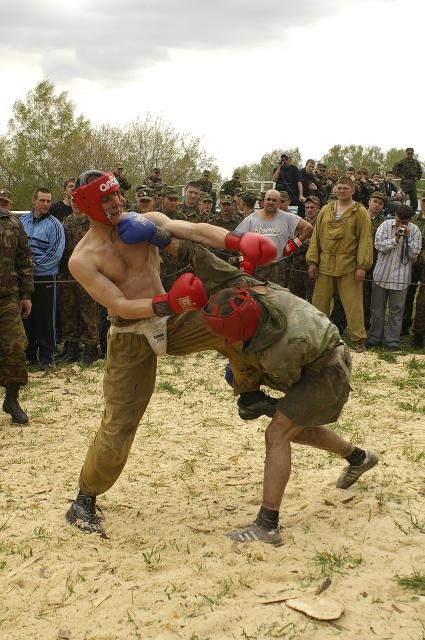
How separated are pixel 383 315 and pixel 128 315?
231 inches

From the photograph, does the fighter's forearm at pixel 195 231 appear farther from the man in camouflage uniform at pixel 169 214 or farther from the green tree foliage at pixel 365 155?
the green tree foliage at pixel 365 155

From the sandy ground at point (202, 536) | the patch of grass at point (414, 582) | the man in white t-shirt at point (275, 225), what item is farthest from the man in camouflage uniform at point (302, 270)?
the patch of grass at point (414, 582)

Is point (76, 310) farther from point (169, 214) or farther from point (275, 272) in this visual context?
point (275, 272)

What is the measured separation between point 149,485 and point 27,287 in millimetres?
2456

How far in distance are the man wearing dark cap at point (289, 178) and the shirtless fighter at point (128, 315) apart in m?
10.4

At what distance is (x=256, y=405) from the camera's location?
4.15 meters

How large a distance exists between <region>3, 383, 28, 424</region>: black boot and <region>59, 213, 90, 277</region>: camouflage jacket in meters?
2.50

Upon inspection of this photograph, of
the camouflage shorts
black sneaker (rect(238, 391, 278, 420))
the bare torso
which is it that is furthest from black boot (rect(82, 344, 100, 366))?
the camouflage shorts

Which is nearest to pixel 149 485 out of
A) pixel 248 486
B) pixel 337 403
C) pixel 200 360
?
pixel 248 486

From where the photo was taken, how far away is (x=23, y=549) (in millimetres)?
4035

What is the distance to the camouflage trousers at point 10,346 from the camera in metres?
6.21

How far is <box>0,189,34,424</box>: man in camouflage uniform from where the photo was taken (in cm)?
623

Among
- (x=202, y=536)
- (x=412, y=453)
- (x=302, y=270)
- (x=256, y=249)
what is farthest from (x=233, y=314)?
(x=302, y=270)

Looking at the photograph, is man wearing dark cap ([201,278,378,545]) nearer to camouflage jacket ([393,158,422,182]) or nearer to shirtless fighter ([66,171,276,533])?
shirtless fighter ([66,171,276,533])
